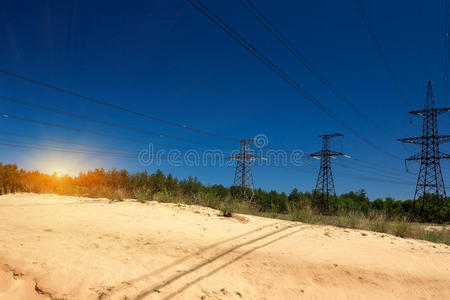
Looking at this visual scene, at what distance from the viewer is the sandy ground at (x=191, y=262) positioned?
3994mm

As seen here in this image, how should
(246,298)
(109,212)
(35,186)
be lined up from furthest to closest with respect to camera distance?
(35,186), (109,212), (246,298)

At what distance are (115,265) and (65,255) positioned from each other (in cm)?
100

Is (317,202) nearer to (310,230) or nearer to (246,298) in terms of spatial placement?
(310,230)

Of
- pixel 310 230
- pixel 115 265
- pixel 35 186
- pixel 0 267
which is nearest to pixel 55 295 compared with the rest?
pixel 115 265

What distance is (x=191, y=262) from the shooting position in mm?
5059

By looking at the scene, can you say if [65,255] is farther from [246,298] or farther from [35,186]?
[35,186]

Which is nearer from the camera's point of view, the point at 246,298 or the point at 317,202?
the point at 246,298

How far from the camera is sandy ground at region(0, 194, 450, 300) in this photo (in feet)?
13.1

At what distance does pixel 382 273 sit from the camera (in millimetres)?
5312

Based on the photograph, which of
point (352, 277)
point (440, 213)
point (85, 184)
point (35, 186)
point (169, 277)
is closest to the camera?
point (169, 277)

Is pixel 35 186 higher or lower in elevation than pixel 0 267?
higher

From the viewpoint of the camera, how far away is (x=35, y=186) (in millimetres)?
14359

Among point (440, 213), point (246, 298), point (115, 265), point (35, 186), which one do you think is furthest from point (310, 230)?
point (440, 213)

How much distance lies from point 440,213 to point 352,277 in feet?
94.2
